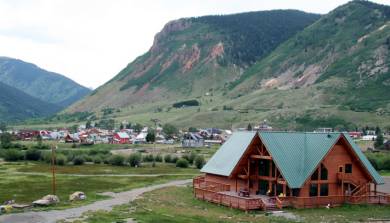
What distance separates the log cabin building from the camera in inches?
2144

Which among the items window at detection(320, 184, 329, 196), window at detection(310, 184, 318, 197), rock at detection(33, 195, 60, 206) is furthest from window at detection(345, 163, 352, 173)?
rock at detection(33, 195, 60, 206)

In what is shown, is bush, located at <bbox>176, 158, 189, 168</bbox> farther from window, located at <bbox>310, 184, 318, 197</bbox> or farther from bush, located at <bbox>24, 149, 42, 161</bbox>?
window, located at <bbox>310, 184, 318, 197</bbox>

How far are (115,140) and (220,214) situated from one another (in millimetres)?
146211

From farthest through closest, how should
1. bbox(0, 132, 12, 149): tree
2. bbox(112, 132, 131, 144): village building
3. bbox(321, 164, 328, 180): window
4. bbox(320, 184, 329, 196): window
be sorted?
bbox(112, 132, 131, 144): village building < bbox(0, 132, 12, 149): tree < bbox(321, 164, 328, 180): window < bbox(320, 184, 329, 196): window

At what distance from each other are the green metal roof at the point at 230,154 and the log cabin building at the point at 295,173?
0.16 meters

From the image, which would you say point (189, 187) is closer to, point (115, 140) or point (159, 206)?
point (159, 206)

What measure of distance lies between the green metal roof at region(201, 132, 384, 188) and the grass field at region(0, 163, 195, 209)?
15.3 metres

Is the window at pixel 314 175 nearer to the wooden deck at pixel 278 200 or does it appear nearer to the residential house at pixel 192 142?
the wooden deck at pixel 278 200

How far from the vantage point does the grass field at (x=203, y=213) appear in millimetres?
44812

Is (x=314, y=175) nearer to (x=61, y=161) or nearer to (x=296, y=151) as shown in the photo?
(x=296, y=151)

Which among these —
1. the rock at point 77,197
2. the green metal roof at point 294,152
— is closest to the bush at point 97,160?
the green metal roof at point 294,152

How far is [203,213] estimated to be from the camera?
49000mm

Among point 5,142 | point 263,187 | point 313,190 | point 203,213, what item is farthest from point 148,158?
Result: point 203,213

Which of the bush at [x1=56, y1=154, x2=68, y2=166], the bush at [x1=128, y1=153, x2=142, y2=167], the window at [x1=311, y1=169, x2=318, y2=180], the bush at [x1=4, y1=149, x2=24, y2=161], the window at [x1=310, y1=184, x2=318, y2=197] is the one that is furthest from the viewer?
the bush at [x1=4, y1=149, x2=24, y2=161]
